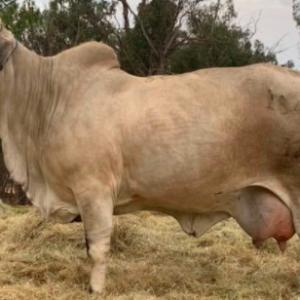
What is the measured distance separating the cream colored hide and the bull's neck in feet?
0.07

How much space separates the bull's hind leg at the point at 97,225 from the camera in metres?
4.87

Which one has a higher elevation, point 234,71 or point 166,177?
point 234,71

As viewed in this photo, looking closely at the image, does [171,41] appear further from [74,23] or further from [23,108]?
[23,108]

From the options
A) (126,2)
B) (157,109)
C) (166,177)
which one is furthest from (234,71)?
(126,2)

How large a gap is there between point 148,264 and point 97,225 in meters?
1.26

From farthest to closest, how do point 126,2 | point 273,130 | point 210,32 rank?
point 210,32, point 126,2, point 273,130

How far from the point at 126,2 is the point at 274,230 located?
1278 cm

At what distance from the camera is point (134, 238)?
6867 mm

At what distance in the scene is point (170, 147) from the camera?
4.88 m

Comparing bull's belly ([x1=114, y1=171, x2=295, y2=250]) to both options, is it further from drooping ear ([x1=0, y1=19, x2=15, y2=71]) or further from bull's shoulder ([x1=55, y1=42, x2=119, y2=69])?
drooping ear ([x1=0, y1=19, x2=15, y2=71])

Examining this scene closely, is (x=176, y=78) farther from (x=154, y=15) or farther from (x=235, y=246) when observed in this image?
(x=154, y=15)

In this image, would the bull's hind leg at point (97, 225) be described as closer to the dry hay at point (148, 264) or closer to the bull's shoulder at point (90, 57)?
the dry hay at point (148, 264)

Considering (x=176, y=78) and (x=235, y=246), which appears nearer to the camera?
(x=176, y=78)

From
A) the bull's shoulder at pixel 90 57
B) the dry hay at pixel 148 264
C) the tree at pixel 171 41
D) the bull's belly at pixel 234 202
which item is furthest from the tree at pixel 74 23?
the bull's belly at pixel 234 202
